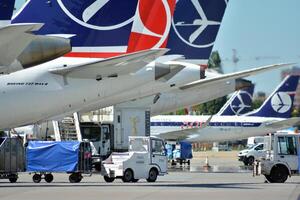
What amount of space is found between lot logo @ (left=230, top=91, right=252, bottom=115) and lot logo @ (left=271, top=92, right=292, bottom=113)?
9.20m

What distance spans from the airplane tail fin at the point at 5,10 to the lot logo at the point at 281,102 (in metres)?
51.0

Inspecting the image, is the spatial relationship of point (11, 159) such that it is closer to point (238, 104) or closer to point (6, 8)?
point (6, 8)

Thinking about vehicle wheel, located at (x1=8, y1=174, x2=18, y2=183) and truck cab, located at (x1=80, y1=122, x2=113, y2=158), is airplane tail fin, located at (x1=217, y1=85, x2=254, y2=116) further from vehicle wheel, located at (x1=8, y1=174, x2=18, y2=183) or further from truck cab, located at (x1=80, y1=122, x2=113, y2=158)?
vehicle wheel, located at (x1=8, y1=174, x2=18, y2=183)

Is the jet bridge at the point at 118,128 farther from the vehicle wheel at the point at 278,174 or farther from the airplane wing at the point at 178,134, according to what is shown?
the airplane wing at the point at 178,134

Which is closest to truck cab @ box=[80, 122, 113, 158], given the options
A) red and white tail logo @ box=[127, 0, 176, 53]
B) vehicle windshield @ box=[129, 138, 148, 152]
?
vehicle windshield @ box=[129, 138, 148, 152]

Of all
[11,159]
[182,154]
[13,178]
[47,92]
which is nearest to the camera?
[47,92]

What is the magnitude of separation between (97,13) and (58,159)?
6.35 metres

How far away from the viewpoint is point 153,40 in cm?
2955

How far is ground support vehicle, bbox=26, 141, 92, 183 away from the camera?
31.2 metres

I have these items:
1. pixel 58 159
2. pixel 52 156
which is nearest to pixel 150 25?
pixel 58 159

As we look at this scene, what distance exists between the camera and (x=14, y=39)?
820 inches

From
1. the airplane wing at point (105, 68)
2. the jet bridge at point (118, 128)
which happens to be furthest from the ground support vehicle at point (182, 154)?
the airplane wing at point (105, 68)

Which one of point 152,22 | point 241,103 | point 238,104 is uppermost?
point 152,22

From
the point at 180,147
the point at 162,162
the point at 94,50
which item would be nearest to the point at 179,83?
the point at 162,162
